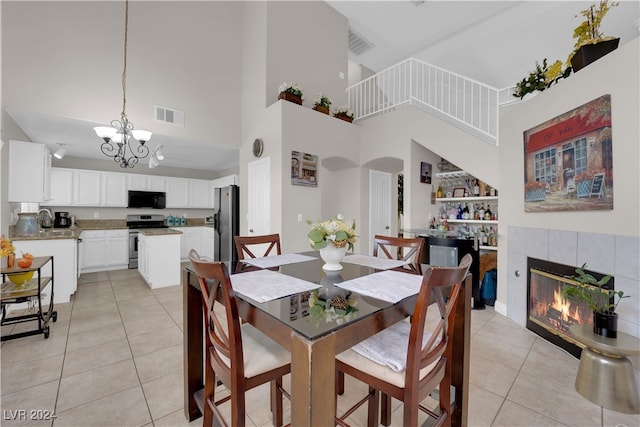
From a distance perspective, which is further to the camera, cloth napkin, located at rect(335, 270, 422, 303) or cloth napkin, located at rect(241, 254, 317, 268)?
Result: cloth napkin, located at rect(241, 254, 317, 268)

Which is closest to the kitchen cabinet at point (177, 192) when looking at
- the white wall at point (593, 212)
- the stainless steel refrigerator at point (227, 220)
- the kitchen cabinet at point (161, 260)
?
the stainless steel refrigerator at point (227, 220)

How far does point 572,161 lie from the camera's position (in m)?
2.25

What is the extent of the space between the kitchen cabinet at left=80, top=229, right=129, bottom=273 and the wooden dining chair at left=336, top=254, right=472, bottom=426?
617cm

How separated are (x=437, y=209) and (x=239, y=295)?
4.36m

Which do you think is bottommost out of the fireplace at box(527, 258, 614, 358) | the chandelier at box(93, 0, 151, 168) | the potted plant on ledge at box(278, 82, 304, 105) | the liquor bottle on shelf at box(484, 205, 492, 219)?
the fireplace at box(527, 258, 614, 358)

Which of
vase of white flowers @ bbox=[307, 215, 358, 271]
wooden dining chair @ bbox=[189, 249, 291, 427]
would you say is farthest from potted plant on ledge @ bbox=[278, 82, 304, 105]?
wooden dining chair @ bbox=[189, 249, 291, 427]

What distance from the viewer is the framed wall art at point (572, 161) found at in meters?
1.97

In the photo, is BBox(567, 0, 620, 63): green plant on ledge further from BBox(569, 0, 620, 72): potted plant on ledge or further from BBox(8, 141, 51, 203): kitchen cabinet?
BBox(8, 141, 51, 203): kitchen cabinet

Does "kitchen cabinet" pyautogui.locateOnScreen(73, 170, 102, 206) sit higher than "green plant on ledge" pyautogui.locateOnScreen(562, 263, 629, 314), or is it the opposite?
"kitchen cabinet" pyautogui.locateOnScreen(73, 170, 102, 206)

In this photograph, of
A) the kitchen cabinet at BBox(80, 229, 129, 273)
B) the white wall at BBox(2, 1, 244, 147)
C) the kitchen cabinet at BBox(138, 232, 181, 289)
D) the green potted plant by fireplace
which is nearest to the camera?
the green potted plant by fireplace

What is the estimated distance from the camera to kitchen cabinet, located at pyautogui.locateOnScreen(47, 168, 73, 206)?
203 inches

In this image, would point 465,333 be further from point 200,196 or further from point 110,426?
point 200,196

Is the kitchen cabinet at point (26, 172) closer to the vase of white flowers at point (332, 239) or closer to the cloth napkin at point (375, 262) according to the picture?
the vase of white flowers at point (332, 239)

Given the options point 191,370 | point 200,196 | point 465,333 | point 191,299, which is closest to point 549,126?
point 465,333
